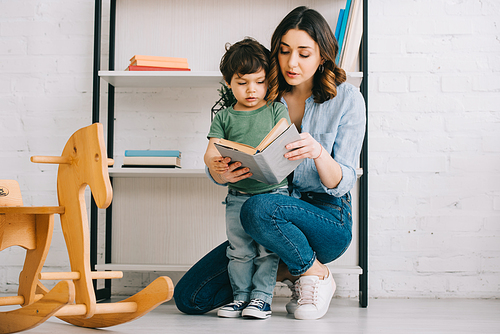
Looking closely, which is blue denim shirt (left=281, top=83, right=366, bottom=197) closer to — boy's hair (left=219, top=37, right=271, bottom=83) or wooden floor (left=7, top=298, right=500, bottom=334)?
boy's hair (left=219, top=37, right=271, bottom=83)

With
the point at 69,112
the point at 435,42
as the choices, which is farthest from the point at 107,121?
the point at 435,42

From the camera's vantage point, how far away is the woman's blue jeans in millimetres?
1321

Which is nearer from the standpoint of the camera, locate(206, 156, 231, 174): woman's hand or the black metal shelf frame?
locate(206, 156, 231, 174): woman's hand

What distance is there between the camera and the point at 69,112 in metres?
2.03

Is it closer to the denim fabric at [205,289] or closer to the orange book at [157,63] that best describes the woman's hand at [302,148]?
the denim fabric at [205,289]

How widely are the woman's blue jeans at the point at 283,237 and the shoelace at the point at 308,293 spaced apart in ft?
0.19

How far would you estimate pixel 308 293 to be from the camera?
54.9 inches

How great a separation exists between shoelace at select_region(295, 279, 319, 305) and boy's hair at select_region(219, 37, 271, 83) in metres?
0.69

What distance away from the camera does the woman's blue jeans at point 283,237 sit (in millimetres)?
1321

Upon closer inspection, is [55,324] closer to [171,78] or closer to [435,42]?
[171,78]

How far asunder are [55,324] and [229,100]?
0.96 meters

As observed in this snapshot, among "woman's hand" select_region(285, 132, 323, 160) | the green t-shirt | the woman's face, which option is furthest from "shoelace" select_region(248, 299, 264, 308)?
the woman's face

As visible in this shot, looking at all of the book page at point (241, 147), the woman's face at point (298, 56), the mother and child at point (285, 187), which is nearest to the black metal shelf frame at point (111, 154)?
the mother and child at point (285, 187)

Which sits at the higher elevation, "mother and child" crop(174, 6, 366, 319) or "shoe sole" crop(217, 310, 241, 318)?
"mother and child" crop(174, 6, 366, 319)
